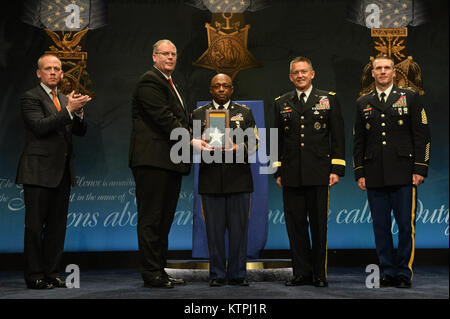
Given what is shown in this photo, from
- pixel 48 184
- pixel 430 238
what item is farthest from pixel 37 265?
pixel 430 238

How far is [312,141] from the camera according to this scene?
3.80 m

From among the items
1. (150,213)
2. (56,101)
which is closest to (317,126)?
(150,213)

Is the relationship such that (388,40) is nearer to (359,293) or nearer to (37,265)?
(359,293)

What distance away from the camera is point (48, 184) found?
373 centimetres

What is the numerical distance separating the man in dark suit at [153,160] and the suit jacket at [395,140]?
1353 mm

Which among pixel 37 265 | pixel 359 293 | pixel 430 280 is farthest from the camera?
pixel 430 280

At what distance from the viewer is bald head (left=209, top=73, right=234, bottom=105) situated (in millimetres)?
3863

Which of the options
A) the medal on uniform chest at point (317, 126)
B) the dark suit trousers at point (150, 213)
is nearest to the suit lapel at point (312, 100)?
the medal on uniform chest at point (317, 126)

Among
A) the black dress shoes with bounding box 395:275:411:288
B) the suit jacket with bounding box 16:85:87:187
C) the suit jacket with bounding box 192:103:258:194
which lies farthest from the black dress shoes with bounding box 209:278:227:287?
the suit jacket with bounding box 16:85:87:187

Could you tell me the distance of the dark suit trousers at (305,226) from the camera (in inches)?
148

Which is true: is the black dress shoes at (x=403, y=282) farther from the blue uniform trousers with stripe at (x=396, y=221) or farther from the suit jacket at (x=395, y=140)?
the suit jacket at (x=395, y=140)

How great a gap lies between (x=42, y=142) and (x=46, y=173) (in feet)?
0.75

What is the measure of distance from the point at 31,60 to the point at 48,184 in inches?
83.2

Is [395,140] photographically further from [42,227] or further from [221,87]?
[42,227]
